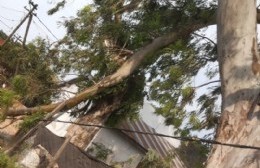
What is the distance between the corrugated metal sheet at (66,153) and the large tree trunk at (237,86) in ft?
5.87

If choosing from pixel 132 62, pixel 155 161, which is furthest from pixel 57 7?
pixel 155 161

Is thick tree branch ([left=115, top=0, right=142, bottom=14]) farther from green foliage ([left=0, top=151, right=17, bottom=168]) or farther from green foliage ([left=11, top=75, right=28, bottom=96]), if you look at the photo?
green foliage ([left=0, top=151, right=17, bottom=168])

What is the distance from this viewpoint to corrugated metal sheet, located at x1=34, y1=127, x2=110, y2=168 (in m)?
5.59

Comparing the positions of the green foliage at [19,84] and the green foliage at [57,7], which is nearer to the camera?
the green foliage at [19,84]

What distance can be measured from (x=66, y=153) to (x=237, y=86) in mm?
2371

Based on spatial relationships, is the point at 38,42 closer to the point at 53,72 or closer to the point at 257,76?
the point at 53,72

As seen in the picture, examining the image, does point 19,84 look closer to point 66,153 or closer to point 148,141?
point 66,153

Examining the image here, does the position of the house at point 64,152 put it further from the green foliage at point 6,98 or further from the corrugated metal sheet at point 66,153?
the green foliage at point 6,98

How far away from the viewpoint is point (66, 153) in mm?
5762

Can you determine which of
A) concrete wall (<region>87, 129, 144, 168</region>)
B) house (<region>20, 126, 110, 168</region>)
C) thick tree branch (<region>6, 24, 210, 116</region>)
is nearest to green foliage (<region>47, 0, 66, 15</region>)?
thick tree branch (<region>6, 24, 210, 116</region>)

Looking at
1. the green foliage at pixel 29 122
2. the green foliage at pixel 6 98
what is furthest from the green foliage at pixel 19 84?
the green foliage at pixel 6 98

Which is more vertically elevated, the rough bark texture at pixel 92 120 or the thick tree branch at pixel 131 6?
the thick tree branch at pixel 131 6

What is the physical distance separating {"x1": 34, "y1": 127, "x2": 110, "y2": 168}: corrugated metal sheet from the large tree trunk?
5.87 feet

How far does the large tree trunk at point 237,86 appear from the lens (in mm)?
4121
